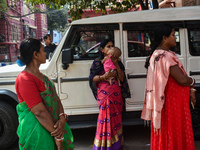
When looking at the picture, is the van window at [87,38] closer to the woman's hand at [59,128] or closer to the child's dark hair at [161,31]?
the child's dark hair at [161,31]

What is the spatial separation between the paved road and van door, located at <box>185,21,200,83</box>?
49.7 inches

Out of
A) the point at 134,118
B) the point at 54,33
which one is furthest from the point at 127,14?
the point at 54,33

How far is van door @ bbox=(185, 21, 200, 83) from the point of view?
408 cm

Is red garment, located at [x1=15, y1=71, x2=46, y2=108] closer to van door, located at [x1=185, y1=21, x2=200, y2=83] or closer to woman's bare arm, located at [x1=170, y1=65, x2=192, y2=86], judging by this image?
woman's bare arm, located at [x1=170, y1=65, x2=192, y2=86]

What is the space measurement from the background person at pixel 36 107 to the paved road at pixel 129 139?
2.27 metres

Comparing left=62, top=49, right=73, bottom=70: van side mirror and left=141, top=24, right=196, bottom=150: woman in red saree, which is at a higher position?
left=62, top=49, right=73, bottom=70: van side mirror

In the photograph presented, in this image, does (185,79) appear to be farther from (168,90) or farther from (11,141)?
(11,141)

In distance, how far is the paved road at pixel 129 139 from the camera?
4168 mm

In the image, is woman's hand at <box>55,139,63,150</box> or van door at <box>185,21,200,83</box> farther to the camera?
van door at <box>185,21,200,83</box>

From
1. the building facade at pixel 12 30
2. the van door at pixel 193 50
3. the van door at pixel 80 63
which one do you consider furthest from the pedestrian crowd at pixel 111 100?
the building facade at pixel 12 30

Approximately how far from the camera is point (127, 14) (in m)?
4.09

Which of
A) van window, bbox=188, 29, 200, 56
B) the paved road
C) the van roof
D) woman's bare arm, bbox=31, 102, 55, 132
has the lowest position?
the paved road

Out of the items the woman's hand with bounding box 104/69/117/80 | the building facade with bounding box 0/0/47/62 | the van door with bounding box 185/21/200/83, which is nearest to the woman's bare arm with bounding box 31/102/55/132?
the woman's hand with bounding box 104/69/117/80

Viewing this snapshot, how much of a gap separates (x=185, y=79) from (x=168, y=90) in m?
0.20
